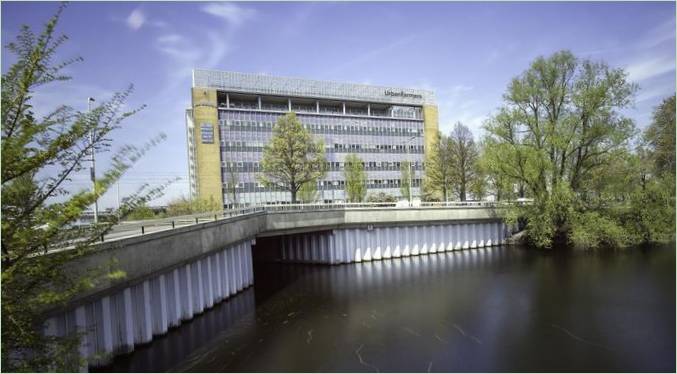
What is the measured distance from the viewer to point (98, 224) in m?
6.80

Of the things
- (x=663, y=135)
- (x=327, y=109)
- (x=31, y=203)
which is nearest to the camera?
(x=31, y=203)

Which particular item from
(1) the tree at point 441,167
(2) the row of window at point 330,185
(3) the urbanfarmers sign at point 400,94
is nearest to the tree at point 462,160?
(1) the tree at point 441,167

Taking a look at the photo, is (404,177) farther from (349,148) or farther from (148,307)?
(148,307)

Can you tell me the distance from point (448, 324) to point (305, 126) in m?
65.2

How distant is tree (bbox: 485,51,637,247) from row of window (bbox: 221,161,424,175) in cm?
3458

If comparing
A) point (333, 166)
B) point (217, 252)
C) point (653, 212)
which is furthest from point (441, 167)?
point (217, 252)

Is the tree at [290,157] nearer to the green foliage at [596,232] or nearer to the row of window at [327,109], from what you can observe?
the green foliage at [596,232]

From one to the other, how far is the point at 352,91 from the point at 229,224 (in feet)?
221

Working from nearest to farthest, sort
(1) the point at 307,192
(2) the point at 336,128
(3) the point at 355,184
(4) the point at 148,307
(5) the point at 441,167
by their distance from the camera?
(4) the point at 148,307
(5) the point at 441,167
(1) the point at 307,192
(3) the point at 355,184
(2) the point at 336,128

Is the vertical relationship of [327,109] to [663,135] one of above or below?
above

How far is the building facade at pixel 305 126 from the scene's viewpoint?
241ft

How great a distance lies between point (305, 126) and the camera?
8006cm

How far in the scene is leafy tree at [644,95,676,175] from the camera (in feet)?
146

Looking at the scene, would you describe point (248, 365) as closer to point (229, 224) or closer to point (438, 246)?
point (229, 224)
